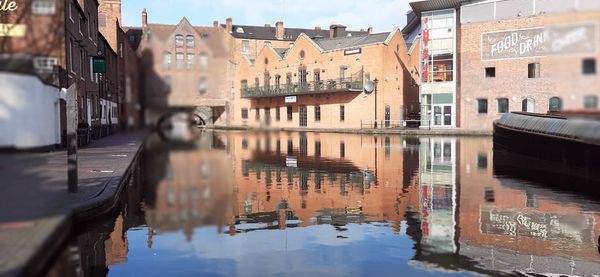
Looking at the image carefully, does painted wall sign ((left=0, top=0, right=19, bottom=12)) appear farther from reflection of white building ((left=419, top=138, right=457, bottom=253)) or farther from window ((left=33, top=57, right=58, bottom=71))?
reflection of white building ((left=419, top=138, right=457, bottom=253))

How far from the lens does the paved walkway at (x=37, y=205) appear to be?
217cm

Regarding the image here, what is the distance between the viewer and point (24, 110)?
1993 mm

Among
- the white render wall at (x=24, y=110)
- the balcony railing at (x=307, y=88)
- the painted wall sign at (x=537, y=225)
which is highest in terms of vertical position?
the balcony railing at (x=307, y=88)

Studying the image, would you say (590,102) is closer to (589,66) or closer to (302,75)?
(589,66)

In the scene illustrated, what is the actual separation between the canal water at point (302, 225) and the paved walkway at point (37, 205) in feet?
1.14

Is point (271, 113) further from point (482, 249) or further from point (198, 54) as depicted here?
point (482, 249)

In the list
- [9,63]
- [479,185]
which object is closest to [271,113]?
[9,63]

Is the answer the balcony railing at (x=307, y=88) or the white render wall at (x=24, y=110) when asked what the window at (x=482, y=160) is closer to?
the balcony railing at (x=307, y=88)

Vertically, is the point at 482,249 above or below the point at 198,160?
below

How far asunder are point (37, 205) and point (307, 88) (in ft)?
18.2

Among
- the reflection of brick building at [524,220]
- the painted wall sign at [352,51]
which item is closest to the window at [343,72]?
the painted wall sign at [352,51]

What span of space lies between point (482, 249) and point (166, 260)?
20.5 ft

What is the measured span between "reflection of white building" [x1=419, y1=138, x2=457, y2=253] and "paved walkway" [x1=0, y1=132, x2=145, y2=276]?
6.89 meters

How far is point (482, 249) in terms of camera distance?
34.3 ft
